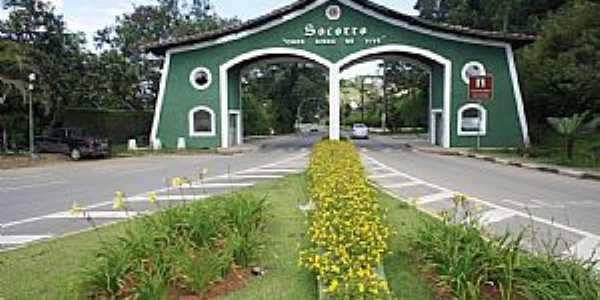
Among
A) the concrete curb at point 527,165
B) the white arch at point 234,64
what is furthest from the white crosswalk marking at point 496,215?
the white arch at point 234,64

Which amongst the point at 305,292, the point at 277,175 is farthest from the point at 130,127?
the point at 305,292

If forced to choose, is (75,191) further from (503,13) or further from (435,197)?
(503,13)

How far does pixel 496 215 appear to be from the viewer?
10547 millimetres

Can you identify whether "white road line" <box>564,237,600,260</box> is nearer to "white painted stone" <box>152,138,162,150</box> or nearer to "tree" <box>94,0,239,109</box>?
"white painted stone" <box>152,138,162,150</box>

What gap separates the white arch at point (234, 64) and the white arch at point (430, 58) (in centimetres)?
141

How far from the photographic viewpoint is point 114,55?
153 feet

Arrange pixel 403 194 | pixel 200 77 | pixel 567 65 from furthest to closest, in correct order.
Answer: pixel 200 77 < pixel 567 65 < pixel 403 194

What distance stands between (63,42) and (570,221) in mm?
35407

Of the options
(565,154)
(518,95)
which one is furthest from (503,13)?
(565,154)

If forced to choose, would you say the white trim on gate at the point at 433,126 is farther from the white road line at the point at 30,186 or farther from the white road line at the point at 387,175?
the white road line at the point at 30,186

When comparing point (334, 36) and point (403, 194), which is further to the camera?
point (334, 36)

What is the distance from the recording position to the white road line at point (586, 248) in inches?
285

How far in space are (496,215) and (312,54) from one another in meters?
27.5

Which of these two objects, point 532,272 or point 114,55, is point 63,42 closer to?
point 114,55
